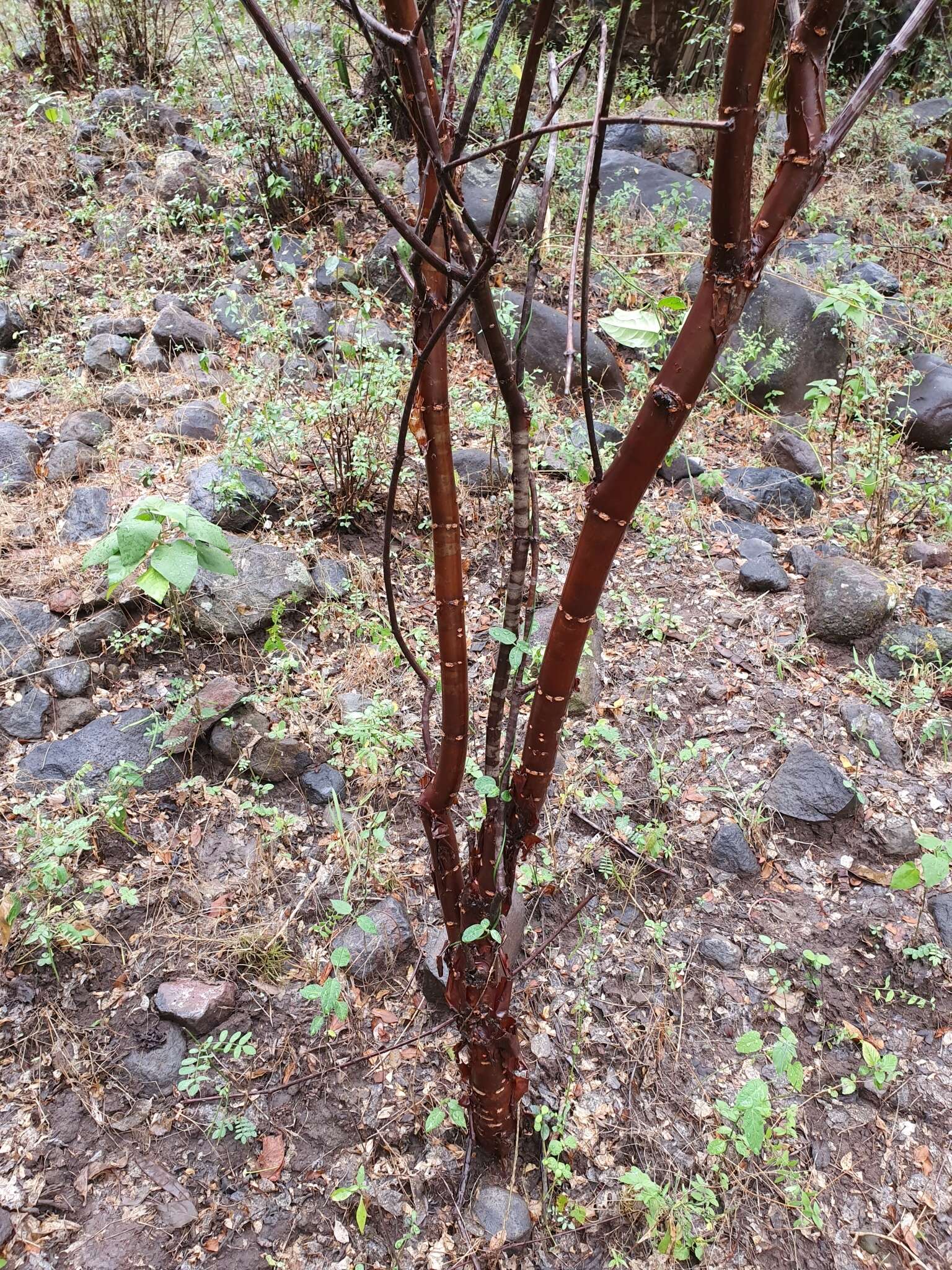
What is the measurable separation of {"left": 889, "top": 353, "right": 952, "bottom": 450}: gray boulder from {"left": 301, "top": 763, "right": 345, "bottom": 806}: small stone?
10.8 feet

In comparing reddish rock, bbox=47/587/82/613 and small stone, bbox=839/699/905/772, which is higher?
reddish rock, bbox=47/587/82/613

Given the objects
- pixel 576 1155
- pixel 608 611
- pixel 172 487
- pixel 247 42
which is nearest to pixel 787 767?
pixel 608 611

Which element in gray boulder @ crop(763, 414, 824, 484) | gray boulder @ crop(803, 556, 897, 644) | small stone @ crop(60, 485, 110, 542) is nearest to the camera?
gray boulder @ crop(803, 556, 897, 644)

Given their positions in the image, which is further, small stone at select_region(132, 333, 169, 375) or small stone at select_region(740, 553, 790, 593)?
small stone at select_region(132, 333, 169, 375)

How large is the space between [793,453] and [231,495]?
106 inches

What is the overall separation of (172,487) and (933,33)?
9.21m

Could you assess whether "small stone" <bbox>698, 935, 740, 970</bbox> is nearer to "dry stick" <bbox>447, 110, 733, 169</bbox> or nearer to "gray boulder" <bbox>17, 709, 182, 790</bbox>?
"gray boulder" <bbox>17, 709, 182, 790</bbox>

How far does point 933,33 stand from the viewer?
25.6 ft

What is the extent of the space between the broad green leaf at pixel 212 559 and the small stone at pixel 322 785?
792 millimetres

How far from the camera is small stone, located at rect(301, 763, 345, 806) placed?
2408 mm

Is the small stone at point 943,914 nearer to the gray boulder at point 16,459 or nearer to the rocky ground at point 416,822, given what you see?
the rocky ground at point 416,822

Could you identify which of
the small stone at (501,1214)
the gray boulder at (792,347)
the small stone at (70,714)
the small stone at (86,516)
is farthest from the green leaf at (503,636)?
the gray boulder at (792,347)

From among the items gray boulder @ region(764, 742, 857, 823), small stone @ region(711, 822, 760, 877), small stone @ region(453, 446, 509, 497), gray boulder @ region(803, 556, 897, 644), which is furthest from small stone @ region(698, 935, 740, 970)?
small stone @ region(453, 446, 509, 497)

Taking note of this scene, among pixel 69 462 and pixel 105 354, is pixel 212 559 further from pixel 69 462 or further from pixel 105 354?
pixel 105 354
